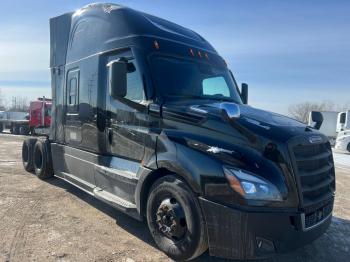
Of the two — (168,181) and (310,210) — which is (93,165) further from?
(310,210)

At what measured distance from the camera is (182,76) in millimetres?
5121

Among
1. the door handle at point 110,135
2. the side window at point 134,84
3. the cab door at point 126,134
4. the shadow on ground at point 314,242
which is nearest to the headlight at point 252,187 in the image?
the shadow on ground at point 314,242

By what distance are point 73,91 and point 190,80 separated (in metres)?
2.70

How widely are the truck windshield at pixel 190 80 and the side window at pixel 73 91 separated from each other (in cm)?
230

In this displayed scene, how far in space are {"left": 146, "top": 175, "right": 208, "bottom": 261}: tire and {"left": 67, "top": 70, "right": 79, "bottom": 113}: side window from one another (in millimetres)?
2935

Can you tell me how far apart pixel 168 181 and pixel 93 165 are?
6.78ft

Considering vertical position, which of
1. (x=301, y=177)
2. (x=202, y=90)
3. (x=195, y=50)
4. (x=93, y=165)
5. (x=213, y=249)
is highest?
(x=195, y=50)

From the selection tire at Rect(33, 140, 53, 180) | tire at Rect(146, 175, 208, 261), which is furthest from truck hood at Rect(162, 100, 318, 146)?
tire at Rect(33, 140, 53, 180)

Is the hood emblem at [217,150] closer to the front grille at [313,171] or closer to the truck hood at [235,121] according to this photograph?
the truck hood at [235,121]

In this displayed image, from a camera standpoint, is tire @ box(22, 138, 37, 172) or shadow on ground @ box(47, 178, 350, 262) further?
tire @ box(22, 138, 37, 172)

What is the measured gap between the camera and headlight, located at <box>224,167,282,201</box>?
357 cm

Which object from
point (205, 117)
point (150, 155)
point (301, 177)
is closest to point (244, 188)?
point (301, 177)

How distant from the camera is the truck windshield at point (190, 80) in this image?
16.0 ft

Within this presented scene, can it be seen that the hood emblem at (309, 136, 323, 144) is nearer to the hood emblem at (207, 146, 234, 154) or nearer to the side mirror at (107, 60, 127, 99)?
the hood emblem at (207, 146, 234, 154)
